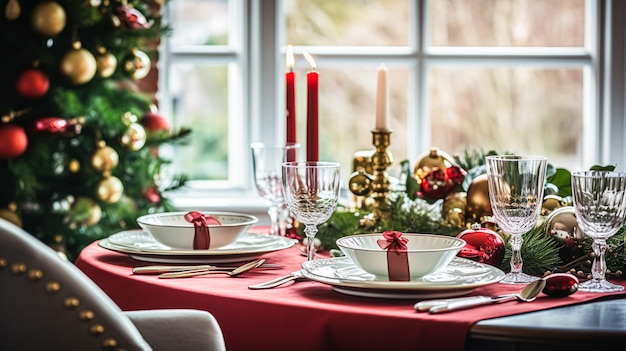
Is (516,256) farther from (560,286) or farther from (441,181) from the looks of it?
(441,181)

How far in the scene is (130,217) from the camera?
274 cm

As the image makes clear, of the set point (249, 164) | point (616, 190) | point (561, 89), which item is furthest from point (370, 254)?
point (561, 89)

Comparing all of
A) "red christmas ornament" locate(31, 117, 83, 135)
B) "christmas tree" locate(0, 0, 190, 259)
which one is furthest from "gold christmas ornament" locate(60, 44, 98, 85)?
"red christmas ornament" locate(31, 117, 83, 135)

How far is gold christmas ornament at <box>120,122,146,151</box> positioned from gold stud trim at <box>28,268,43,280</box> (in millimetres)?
1790

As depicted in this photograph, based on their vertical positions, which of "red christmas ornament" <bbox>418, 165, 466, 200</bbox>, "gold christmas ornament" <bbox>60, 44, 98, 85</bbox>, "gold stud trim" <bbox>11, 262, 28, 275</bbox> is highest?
"gold christmas ornament" <bbox>60, 44, 98, 85</bbox>

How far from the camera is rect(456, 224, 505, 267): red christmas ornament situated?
1385 millimetres

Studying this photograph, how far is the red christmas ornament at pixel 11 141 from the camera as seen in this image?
2.42 m

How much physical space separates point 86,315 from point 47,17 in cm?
171

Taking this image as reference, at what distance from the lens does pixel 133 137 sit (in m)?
2.68

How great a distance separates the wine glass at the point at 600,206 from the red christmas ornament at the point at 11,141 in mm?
1625

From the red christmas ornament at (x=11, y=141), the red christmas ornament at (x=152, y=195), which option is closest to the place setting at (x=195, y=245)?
the red christmas ornament at (x=11, y=141)

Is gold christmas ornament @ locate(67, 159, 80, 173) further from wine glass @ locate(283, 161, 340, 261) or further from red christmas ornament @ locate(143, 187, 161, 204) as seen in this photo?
wine glass @ locate(283, 161, 340, 261)

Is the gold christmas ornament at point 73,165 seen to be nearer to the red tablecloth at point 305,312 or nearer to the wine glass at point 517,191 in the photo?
the red tablecloth at point 305,312

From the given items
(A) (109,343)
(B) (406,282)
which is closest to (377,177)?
(B) (406,282)
